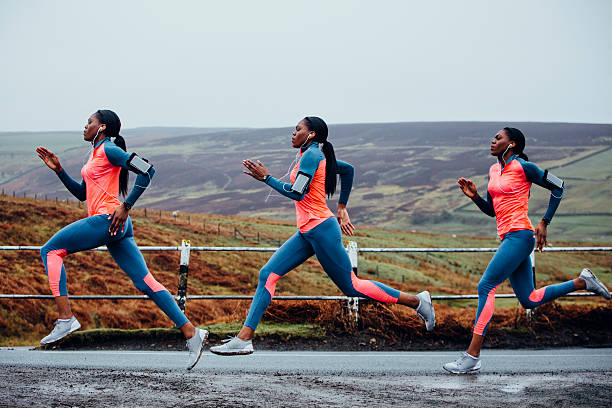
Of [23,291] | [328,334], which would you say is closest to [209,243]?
[23,291]

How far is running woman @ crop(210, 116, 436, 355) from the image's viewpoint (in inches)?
264

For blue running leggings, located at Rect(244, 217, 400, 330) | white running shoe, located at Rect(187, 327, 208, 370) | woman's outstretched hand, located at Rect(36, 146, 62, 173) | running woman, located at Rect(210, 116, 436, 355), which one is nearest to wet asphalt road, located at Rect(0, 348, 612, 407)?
white running shoe, located at Rect(187, 327, 208, 370)

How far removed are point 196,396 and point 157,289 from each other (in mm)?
1388

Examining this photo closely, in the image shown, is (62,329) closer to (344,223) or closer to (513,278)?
(344,223)

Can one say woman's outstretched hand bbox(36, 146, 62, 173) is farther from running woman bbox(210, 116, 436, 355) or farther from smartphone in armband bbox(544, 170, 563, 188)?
smartphone in armband bbox(544, 170, 563, 188)

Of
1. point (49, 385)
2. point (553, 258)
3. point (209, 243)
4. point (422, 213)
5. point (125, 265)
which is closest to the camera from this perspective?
point (49, 385)

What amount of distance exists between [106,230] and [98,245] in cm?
23

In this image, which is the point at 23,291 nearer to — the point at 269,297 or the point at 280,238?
the point at 269,297

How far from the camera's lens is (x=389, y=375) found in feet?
25.1

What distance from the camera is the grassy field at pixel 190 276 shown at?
48.5 ft

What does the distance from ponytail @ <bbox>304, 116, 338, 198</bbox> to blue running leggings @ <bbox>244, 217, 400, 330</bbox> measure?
381mm

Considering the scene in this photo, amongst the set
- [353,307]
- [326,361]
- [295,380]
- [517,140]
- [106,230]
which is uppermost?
[517,140]

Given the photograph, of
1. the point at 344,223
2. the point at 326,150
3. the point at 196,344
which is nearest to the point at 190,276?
the point at 344,223

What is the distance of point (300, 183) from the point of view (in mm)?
6664
